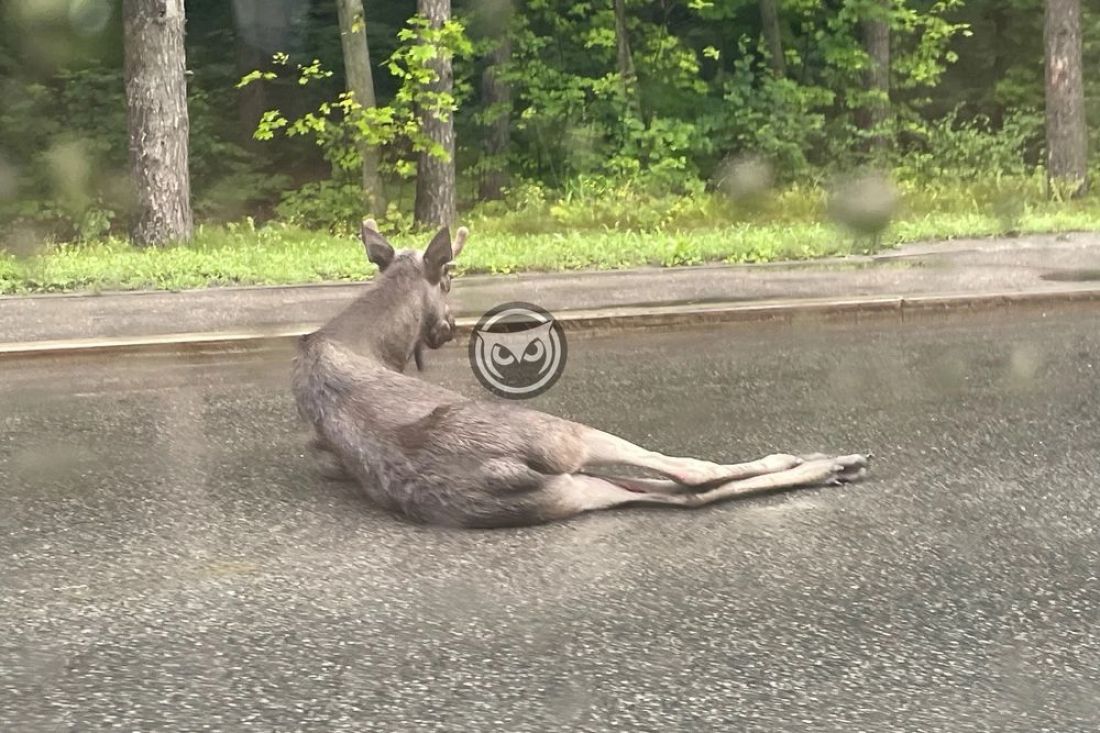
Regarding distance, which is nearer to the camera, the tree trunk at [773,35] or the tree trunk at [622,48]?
the tree trunk at [622,48]

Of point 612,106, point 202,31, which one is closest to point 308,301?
point 612,106

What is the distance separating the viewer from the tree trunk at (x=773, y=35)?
24.6 metres

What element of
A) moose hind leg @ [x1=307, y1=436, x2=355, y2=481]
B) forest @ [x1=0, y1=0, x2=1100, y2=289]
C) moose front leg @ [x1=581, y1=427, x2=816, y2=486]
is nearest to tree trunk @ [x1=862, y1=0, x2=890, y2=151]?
forest @ [x1=0, y1=0, x2=1100, y2=289]

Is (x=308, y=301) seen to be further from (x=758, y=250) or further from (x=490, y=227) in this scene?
(x=490, y=227)

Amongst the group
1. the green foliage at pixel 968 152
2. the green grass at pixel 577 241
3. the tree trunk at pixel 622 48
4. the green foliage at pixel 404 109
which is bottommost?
the green grass at pixel 577 241

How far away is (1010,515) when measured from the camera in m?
5.35

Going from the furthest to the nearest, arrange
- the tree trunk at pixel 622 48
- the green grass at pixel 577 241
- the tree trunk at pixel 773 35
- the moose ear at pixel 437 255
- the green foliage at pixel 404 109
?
1. the tree trunk at pixel 773 35
2. the tree trunk at pixel 622 48
3. the green foliage at pixel 404 109
4. the green grass at pixel 577 241
5. the moose ear at pixel 437 255

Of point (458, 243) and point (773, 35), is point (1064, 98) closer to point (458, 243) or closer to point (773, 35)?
point (773, 35)

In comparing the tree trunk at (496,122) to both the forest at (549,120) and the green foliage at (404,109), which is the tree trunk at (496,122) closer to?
the forest at (549,120)

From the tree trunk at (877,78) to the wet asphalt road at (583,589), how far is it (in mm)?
17425

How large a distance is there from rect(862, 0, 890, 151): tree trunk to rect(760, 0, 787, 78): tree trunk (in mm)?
1577

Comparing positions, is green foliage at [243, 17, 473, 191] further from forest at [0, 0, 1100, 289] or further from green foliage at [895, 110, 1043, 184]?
green foliage at [895, 110, 1043, 184]

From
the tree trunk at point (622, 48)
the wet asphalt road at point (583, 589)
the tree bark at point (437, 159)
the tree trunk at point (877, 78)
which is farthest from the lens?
the tree trunk at point (877, 78)

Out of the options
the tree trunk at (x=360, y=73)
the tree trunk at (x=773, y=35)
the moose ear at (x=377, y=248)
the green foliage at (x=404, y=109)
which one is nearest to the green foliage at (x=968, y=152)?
the tree trunk at (x=773, y=35)
